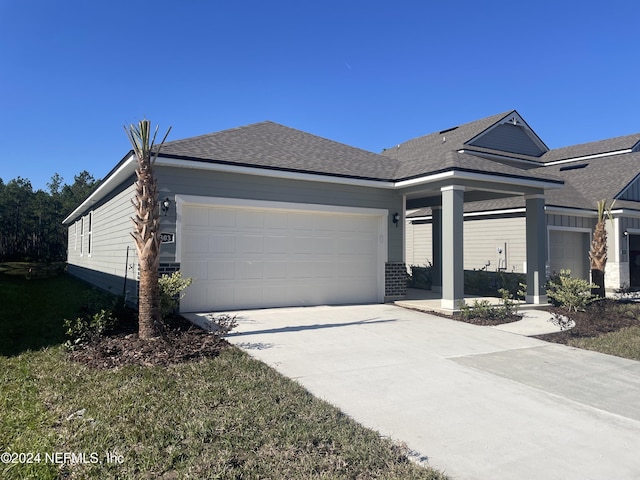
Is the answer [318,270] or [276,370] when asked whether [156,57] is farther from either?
[276,370]

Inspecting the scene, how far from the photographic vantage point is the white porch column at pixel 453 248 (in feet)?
34.0

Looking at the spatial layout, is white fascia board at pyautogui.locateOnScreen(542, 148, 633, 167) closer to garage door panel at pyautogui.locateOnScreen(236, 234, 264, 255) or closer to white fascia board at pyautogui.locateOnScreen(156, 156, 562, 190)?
white fascia board at pyautogui.locateOnScreen(156, 156, 562, 190)

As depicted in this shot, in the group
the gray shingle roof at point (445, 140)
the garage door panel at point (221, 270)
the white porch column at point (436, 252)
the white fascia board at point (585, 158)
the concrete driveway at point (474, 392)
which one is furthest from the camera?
the white fascia board at point (585, 158)

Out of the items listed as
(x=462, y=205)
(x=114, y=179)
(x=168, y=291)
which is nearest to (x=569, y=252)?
(x=462, y=205)

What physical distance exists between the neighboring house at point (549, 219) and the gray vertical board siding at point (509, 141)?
0.13 ft

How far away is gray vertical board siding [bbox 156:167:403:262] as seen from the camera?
961cm

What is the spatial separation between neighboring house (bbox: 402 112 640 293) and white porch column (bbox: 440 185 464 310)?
6.82m

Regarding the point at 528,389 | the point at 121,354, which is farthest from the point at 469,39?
the point at 121,354

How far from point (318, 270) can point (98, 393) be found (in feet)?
24.3

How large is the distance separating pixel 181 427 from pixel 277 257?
289 inches

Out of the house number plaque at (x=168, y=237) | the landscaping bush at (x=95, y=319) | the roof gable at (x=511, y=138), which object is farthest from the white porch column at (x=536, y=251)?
the landscaping bush at (x=95, y=319)

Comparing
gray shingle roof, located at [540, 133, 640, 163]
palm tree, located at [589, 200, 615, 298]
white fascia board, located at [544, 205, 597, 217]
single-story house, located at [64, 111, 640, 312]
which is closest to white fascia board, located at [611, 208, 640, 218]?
white fascia board, located at [544, 205, 597, 217]

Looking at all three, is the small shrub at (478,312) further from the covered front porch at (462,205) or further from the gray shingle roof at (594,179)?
the gray shingle roof at (594,179)

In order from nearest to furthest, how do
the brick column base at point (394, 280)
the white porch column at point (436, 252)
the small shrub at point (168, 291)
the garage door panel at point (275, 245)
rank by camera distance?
the small shrub at point (168, 291) → the garage door panel at point (275, 245) → the brick column base at point (394, 280) → the white porch column at point (436, 252)
